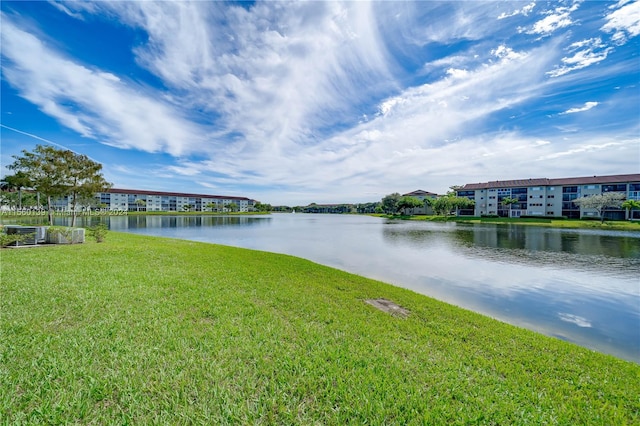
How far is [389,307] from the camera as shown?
20.9 ft

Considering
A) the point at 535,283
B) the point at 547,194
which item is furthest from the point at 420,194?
the point at 535,283

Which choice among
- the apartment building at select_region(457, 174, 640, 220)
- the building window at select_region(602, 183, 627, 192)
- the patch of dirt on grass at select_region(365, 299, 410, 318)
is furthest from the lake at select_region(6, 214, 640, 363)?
the building window at select_region(602, 183, 627, 192)

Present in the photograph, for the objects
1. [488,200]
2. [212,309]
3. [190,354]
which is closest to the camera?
[190,354]

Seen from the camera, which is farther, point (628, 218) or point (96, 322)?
point (628, 218)

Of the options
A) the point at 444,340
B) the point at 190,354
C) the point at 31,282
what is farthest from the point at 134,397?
the point at 31,282

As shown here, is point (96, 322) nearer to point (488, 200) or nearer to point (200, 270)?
point (200, 270)

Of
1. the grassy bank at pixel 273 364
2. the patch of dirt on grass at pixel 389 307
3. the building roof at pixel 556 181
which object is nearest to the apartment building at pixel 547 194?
the building roof at pixel 556 181

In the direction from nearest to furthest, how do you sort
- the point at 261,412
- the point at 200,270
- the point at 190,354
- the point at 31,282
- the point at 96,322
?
the point at 261,412, the point at 190,354, the point at 96,322, the point at 31,282, the point at 200,270

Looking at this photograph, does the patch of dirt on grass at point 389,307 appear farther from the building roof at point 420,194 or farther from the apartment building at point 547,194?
the building roof at point 420,194

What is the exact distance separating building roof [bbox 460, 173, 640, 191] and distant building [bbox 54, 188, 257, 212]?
104006 millimetres

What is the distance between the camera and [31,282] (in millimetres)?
6375

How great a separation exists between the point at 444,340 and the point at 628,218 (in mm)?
80490

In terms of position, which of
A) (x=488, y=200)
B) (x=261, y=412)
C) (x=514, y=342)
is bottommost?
(x=514, y=342)

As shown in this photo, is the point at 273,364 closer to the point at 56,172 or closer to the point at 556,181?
the point at 56,172
